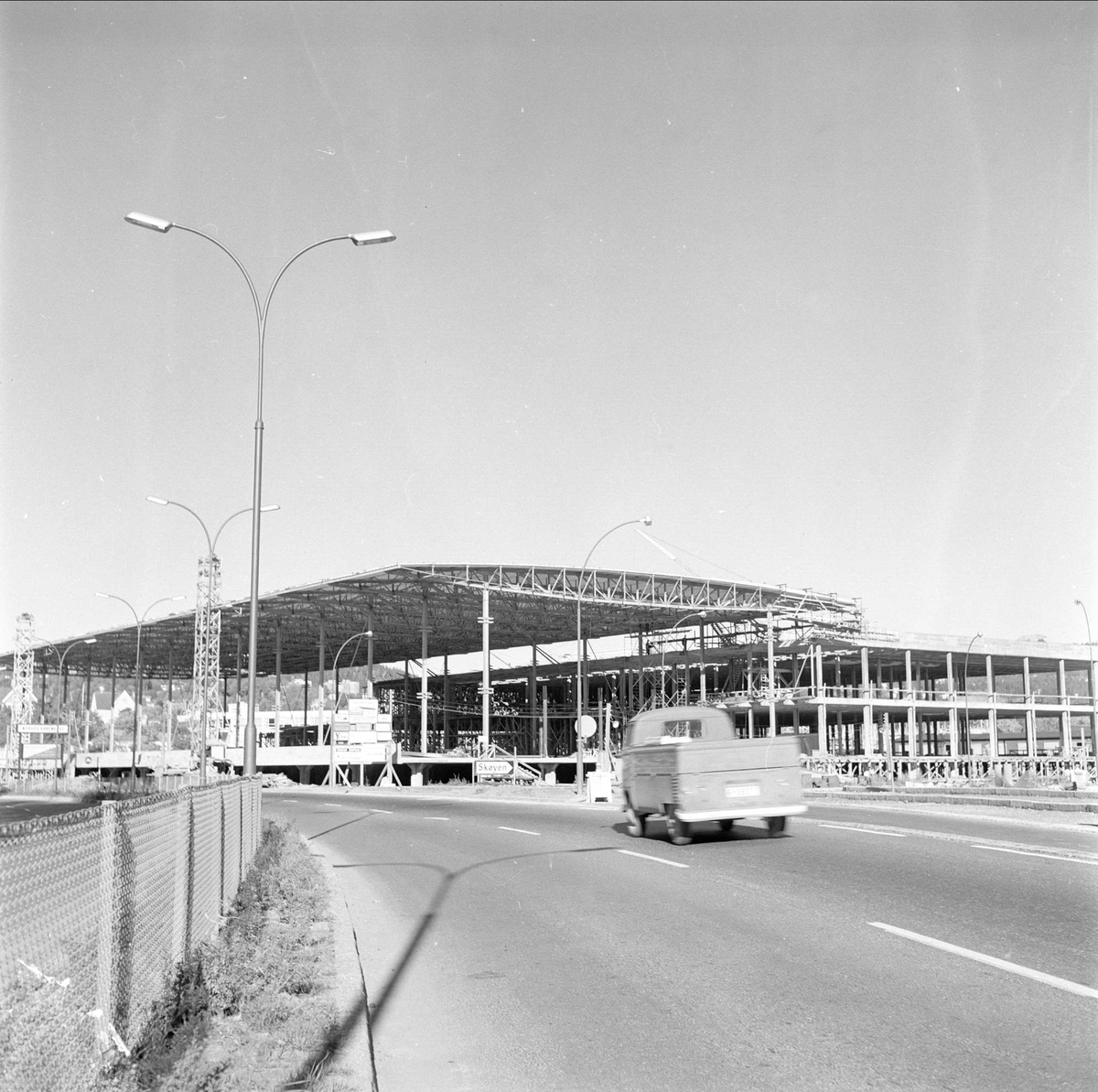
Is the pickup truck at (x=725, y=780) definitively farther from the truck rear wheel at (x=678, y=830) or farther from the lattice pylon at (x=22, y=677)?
the lattice pylon at (x=22, y=677)

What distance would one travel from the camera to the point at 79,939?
16.5 ft

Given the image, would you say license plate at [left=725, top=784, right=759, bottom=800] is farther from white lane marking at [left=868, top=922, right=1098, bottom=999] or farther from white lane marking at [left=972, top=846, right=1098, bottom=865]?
white lane marking at [left=868, top=922, right=1098, bottom=999]

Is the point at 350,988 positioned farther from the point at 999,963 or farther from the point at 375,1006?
the point at 999,963

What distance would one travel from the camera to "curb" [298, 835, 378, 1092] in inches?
247

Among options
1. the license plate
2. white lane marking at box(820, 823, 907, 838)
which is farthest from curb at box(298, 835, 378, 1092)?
white lane marking at box(820, 823, 907, 838)

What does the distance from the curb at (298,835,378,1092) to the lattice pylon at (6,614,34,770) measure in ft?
238

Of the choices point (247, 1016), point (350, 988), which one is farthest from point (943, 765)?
→ point (247, 1016)

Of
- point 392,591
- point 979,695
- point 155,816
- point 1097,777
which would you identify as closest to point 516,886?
point 155,816

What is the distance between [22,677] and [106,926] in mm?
86310

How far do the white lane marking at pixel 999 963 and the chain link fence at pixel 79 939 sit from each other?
5238 millimetres

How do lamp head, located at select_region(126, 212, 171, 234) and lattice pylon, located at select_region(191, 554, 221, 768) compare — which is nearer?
lamp head, located at select_region(126, 212, 171, 234)

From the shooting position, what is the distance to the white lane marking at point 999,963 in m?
7.11

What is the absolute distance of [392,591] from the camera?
226 feet

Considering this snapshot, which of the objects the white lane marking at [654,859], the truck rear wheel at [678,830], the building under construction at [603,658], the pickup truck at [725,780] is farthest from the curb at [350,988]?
the building under construction at [603,658]
